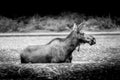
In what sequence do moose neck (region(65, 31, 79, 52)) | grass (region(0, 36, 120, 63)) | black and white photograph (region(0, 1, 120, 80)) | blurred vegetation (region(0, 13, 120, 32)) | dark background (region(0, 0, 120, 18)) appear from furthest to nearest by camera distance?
1. dark background (region(0, 0, 120, 18))
2. blurred vegetation (region(0, 13, 120, 32))
3. grass (region(0, 36, 120, 63))
4. moose neck (region(65, 31, 79, 52))
5. black and white photograph (region(0, 1, 120, 80))

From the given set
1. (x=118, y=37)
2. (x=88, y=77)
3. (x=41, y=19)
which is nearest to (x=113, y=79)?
(x=88, y=77)

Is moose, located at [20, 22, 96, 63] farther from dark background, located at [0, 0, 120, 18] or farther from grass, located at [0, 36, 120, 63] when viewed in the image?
dark background, located at [0, 0, 120, 18]

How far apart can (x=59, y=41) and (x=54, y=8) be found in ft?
58.6

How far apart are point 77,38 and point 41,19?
15.7 m

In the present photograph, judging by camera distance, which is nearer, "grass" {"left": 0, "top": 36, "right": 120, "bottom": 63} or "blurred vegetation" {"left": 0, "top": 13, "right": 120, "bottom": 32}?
"grass" {"left": 0, "top": 36, "right": 120, "bottom": 63}

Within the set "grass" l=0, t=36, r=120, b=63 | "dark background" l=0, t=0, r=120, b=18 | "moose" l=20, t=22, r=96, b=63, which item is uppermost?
"dark background" l=0, t=0, r=120, b=18

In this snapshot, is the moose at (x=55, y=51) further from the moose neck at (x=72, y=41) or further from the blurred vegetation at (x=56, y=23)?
the blurred vegetation at (x=56, y=23)

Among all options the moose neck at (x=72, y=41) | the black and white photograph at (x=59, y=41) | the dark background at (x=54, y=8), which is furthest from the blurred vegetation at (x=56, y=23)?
the moose neck at (x=72, y=41)

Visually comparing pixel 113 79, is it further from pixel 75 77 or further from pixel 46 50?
pixel 46 50

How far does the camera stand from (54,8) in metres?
24.3

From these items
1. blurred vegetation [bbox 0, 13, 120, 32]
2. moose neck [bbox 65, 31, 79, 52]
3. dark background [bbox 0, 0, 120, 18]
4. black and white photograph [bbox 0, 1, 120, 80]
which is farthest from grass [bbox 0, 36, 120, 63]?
dark background [bbox 0, 0, 120, 18]

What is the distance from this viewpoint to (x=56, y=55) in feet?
20.9

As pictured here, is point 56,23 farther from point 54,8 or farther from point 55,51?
point 55,51

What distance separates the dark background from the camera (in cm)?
2316
